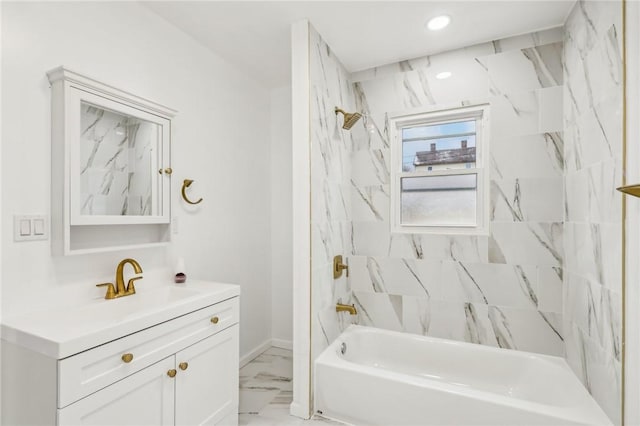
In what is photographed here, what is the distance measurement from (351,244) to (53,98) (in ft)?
7.16

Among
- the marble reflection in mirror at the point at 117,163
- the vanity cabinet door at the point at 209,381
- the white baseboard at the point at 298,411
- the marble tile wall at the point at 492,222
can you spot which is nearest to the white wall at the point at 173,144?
the marble reflection in mirror at the point at 117,163

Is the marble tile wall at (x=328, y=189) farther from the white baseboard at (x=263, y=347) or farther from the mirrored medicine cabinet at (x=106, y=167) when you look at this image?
→ the mirrored medicine cabinet at (x=106, y=167)

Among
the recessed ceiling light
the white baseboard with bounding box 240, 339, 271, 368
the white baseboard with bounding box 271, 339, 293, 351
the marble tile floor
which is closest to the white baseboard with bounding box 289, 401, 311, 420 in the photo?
the marble tile floor

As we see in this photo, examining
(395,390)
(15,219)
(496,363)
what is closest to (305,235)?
(395,390)

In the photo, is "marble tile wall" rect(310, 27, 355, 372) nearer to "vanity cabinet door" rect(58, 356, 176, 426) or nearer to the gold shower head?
the gold shower head

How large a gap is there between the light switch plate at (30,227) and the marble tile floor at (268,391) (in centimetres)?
156

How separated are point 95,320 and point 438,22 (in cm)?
258

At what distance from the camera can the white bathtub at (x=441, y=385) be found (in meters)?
1.61

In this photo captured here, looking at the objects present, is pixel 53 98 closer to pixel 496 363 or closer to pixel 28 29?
pixel 28 29

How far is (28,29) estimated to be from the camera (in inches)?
54.5

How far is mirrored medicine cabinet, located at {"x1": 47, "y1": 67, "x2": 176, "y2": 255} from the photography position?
4.69 feet

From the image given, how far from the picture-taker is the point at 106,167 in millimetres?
1648

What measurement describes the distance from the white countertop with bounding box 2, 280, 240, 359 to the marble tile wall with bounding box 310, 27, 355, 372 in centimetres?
66

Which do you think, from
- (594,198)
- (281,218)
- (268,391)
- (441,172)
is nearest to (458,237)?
(441,172)
